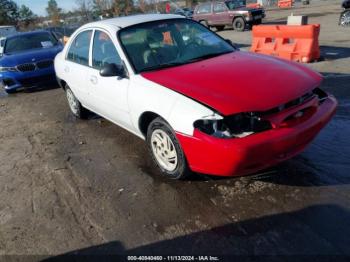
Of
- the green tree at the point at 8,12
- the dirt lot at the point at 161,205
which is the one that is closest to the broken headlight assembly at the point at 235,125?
the dirt lot at the point at 161,205

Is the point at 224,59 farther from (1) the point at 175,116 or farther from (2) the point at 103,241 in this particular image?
(2) the point at 103,241

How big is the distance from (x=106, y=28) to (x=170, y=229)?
2.90m

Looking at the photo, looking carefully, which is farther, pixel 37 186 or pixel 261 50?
pixel 261 50

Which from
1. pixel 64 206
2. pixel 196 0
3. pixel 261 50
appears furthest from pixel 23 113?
pixel 196 0

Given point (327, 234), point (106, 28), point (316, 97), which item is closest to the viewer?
point (327, 234)

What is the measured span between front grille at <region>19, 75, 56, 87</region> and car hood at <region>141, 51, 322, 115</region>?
269 inches

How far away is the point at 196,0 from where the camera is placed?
210ft

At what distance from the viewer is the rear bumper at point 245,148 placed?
10.9ft

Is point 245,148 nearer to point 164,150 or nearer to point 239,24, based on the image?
point 164,150

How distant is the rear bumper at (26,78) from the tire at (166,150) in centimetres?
690

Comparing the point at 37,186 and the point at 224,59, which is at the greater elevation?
the point at 224,59

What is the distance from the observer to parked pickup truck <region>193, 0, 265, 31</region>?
21266 millimetres

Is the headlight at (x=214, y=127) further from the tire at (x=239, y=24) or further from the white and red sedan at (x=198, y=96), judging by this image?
the tire at (x=239, y=24)

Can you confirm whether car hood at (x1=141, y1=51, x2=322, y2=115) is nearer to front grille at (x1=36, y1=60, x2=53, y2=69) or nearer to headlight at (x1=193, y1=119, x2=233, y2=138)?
headlight at (x1=193, y1=119, x2=233, y2=138)
